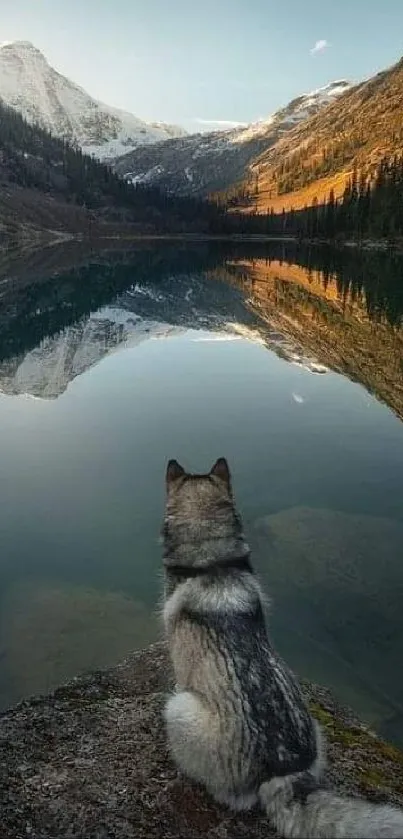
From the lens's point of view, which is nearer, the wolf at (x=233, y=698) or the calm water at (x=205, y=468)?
the wolf at (x=233, y=698)

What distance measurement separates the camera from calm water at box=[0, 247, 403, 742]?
43.7ft

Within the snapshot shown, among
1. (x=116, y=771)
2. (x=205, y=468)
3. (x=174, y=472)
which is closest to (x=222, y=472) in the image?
(x=174, y=472)

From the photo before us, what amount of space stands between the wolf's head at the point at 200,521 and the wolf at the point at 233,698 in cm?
1

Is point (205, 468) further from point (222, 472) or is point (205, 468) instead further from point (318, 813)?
point (318, 813)

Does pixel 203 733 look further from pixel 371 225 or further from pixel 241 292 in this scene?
pixel 371 225

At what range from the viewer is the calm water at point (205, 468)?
1333cm

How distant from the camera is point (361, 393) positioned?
34000 millimetres

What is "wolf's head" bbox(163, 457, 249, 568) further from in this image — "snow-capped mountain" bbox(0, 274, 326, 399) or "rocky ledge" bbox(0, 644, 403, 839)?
"snow-capped mountain" bbox(0, 274, 326, 399)

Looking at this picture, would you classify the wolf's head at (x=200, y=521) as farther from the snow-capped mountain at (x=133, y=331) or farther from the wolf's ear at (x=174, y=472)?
the snow-capped mountain at (x=133, y=331)

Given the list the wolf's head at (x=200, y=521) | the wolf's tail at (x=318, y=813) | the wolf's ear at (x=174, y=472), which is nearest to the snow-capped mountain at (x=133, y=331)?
the wolf's ear at (x=174, y=472)

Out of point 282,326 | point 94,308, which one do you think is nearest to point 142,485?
point 282,326

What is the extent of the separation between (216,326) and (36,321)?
15621mm

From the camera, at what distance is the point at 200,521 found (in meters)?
7.38

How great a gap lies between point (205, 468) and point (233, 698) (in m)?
16.0
